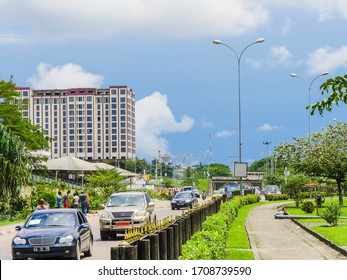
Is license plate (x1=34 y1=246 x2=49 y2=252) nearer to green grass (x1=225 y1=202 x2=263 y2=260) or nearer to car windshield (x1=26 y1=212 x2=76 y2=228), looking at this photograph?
car windshield (x1=26 y1=212 x2=76 y2=228)

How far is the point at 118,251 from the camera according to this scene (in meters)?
8.77

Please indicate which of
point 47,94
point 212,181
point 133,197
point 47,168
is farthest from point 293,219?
point 47,94

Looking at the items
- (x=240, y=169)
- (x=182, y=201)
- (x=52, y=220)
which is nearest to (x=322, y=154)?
(x=240, y=169)

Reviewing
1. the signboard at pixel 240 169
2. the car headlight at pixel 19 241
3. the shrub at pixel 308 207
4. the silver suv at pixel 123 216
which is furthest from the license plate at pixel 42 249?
the signboard at pixel 240 169

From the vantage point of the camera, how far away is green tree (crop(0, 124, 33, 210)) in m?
38.7

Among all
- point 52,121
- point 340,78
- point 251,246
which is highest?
point 52,121

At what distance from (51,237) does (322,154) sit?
3392cm

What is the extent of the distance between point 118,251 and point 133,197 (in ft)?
52.1

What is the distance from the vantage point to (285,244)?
21.8m

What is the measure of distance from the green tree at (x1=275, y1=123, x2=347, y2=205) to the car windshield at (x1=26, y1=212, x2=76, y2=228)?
1264 inches

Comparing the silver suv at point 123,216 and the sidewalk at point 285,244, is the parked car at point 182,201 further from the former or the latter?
the silver suv at point 123,216

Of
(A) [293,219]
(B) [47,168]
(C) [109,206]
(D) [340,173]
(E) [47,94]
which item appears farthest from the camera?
(E) [47,94]

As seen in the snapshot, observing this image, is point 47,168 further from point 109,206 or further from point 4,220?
point 109,206

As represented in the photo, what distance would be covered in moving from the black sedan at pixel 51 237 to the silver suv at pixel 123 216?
536 centimetres
